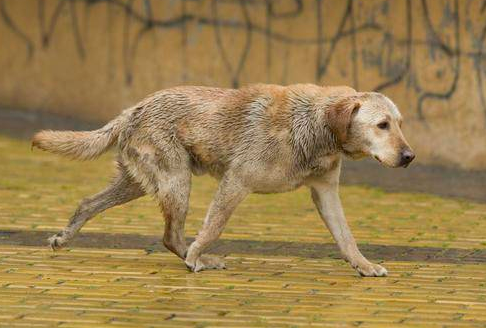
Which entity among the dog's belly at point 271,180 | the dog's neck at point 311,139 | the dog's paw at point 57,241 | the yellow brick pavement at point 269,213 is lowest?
the yellow brick pavement at point 269,213

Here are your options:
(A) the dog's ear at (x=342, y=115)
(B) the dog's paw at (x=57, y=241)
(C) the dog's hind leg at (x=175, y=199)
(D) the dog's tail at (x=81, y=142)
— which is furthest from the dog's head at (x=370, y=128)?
(B) the dog's paw at (x=57, y=241)

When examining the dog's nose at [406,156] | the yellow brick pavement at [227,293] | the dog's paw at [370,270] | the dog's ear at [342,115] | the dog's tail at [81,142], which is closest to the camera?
the yellow brick pavement at [227,293]

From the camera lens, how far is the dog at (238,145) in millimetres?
8828

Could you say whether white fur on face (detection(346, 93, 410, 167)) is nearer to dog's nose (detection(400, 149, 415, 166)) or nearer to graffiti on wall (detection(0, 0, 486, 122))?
Result: dog's nose (detection(400, 149, 415, 166))

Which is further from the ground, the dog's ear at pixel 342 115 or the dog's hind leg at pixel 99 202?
the dog's ear at pixel 342 115

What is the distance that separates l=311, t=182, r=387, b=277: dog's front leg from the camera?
8.91m

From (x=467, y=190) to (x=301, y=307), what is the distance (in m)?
5.78

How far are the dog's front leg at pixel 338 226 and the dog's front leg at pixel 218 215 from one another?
562 mm

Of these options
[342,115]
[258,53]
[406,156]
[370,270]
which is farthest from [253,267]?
[258,53]

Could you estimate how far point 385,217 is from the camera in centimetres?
1151

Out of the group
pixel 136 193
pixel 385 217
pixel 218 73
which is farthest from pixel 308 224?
pixel 218 73

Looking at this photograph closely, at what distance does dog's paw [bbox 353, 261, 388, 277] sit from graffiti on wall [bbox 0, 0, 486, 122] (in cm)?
549

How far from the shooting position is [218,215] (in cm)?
899

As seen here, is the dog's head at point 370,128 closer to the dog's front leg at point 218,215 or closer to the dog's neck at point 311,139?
the dog's neck at point 311,139
